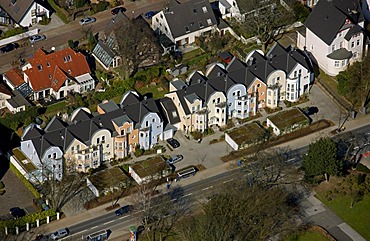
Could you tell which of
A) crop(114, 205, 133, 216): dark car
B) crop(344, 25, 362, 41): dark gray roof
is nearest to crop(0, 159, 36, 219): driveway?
crop(114, 205, 133, 216): dark car

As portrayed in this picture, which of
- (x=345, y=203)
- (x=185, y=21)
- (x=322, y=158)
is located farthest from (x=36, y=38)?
(x=345, y=203)

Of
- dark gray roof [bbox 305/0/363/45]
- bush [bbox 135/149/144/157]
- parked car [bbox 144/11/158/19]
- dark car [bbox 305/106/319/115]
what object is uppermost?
dark gray roof [bbox 305/0/363/45]

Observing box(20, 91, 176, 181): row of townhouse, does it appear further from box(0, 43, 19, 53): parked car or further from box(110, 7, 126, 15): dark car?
box(110, 7, 126, 15): dark car

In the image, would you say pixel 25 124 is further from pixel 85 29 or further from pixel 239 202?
pixel 239 202

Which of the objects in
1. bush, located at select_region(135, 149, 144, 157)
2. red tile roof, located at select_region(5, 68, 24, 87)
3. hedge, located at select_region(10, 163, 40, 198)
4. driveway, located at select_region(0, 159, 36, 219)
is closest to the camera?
driveway, located at select_region(0, 159, 36, 219)

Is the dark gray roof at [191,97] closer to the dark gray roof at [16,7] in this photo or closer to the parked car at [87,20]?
the parked car at [87,20]

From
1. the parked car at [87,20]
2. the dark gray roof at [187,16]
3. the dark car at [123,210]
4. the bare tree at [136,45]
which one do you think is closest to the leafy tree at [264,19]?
the dark gray roof at [187,16]

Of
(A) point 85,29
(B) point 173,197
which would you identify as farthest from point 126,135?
(A) point 85,29
